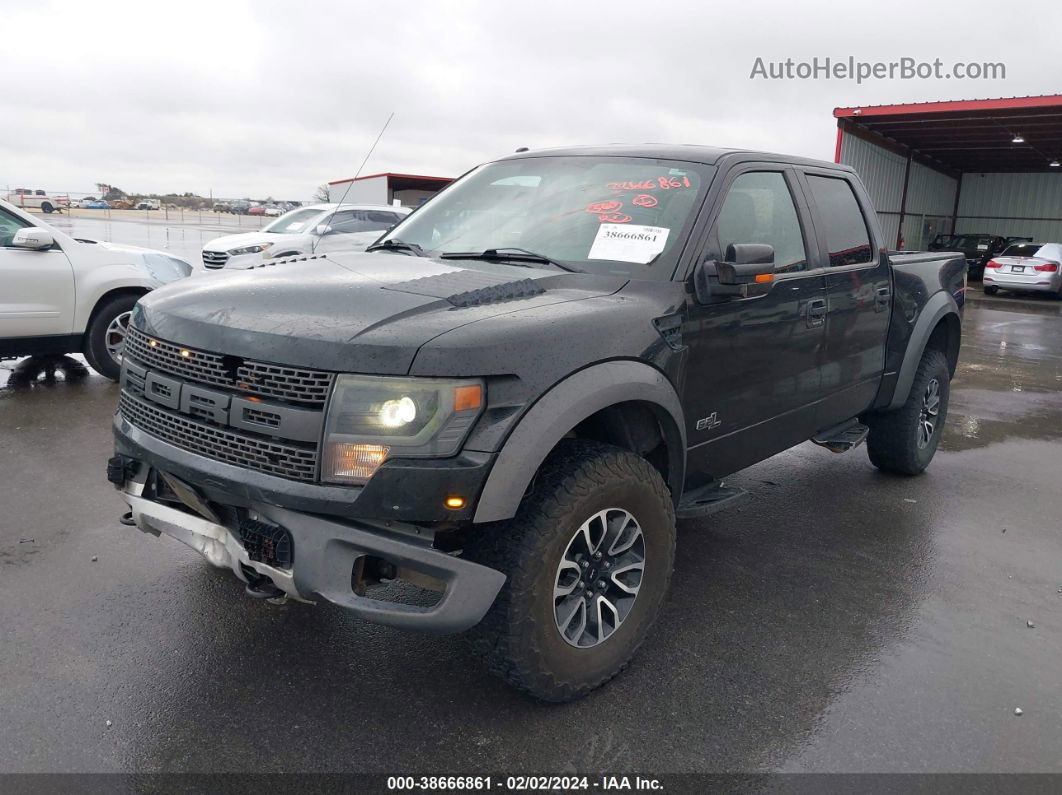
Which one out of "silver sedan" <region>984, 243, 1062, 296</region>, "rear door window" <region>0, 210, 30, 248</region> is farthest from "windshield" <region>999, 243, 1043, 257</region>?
"rear door window" <region>0, 210, 30, 248</region>

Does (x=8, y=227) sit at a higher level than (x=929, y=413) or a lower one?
higher

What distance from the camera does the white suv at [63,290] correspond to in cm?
672

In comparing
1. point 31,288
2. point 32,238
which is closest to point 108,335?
point 31,288

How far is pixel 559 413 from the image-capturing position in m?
2.59

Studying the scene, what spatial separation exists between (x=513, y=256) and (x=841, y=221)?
198 centimetres

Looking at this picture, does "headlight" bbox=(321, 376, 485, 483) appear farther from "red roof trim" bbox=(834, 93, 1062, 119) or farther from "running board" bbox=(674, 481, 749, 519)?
"red roof trim" bbox=(834, 93, 1062, 119)

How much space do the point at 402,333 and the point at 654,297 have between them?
1060 millimetres

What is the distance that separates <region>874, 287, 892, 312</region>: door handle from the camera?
14.9 feet

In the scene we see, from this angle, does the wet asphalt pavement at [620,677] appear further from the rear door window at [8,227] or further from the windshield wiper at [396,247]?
the rear door window at [8,227]

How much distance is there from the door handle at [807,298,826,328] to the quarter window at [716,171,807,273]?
0.17 m

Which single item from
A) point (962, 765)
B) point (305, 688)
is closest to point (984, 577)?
point (962, 765)

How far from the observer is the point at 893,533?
4.57 m

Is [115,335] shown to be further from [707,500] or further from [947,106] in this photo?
[947,106]

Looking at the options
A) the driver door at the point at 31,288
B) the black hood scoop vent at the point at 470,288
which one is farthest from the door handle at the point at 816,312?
the driver door at the point at 31,288
